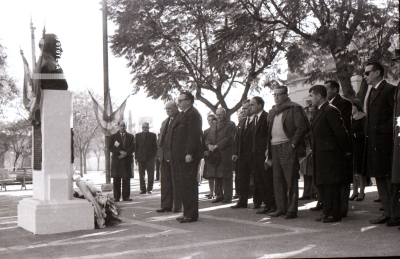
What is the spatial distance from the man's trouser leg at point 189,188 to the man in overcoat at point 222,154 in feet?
9.86

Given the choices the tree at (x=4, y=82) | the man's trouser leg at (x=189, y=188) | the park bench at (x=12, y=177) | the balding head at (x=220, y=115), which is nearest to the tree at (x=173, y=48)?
the tree at (x=4, y=82)

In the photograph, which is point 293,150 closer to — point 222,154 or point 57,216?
point 222,154

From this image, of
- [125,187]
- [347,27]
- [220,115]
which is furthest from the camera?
[347,27]

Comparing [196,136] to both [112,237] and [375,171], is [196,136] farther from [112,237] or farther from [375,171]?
[375,171]

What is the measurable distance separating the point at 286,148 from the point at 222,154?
3458 mm

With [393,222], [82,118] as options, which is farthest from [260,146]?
→ [82,118]

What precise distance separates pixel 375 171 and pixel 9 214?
23.7ft

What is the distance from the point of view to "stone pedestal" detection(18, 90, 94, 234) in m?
6.97

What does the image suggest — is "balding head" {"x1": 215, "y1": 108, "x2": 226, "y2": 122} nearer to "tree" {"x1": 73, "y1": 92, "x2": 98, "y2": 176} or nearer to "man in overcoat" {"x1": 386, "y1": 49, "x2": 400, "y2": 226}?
"man in overcoat" {"x1": 386, "y1": 49, "x2": 400, "y2": 226}

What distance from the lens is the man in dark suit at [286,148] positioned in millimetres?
7457

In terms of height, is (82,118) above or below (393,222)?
above

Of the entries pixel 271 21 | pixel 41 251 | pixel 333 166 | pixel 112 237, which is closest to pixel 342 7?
pixel 271 21

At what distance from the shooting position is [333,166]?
6.97 meters

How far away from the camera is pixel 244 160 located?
9547 mm
